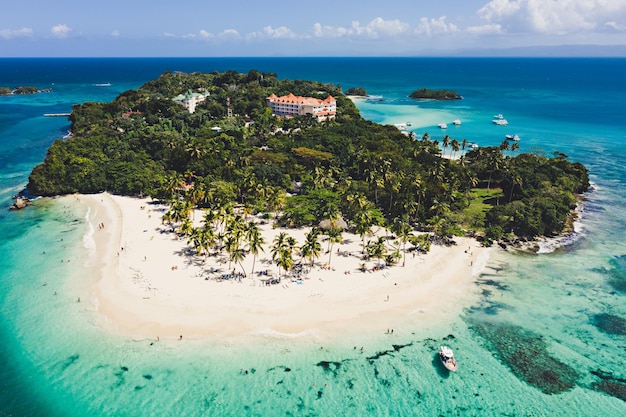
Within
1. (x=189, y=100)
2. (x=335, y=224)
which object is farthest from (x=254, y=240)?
(x=189, y=100)

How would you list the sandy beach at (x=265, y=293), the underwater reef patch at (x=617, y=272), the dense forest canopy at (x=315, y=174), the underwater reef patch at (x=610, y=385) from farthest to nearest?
1. the dense forest canopy at (x=315, y=174)
2. the underwater reef patch at (x=617, y=272)
3. the sandy beach at (x=265, y=293)
4. the underwater reef patch at (x=610, y=385)

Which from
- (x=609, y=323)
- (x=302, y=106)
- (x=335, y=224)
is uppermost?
(x=302, y=106)

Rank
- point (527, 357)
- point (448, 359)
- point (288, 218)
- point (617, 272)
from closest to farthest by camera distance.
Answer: point (448, 359), point (527, 357), point (617, 272), point (288, 218)

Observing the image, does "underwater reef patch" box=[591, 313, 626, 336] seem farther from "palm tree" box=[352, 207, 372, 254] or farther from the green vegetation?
"palm tree" box=[352, 207, 372, 254]

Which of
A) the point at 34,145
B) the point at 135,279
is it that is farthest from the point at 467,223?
the point at 34,145

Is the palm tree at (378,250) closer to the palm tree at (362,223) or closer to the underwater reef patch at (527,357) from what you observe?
the palm tree at (362,223)

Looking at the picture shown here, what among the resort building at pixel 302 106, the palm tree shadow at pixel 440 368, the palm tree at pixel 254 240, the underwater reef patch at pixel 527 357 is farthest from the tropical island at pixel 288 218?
the resort building at pixel 302 106

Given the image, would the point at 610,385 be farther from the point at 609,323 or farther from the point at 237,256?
the point at 237,256

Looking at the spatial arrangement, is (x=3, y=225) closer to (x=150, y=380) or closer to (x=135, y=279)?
(x=135, y=279)
